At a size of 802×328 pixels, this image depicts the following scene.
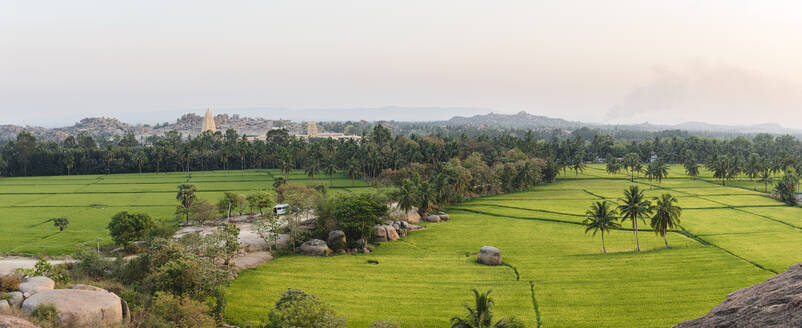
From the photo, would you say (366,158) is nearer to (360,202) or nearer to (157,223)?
(360,202)

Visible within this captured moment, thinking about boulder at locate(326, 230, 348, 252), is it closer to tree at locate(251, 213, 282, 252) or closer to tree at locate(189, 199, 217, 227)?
tree at locate(251, 213, 282, 252)

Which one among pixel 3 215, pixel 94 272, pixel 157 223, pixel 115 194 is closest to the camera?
pixel 94 272

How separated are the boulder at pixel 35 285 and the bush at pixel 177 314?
659cm

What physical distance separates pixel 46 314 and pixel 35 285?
530cm

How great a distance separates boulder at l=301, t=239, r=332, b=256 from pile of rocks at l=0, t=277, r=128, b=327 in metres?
22.8

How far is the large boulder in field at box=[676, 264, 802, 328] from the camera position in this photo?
1044cm

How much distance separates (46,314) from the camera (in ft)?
73.9

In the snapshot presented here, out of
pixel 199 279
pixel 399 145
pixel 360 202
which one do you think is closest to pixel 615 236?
pixel 360 202

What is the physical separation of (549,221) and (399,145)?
60046 millimetres

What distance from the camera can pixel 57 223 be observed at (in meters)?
51.6

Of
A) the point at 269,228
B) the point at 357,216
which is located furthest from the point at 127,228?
the point at 357,216

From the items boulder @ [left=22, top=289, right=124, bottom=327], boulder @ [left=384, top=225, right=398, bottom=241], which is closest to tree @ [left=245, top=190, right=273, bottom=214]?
boulder @ [left=384, top=225, right=398, bottom=241]

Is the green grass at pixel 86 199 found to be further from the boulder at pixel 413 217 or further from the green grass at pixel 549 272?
the green grass at pixel 549 272

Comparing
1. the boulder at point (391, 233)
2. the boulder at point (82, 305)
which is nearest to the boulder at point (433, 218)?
the boulder at point (391, 233)
